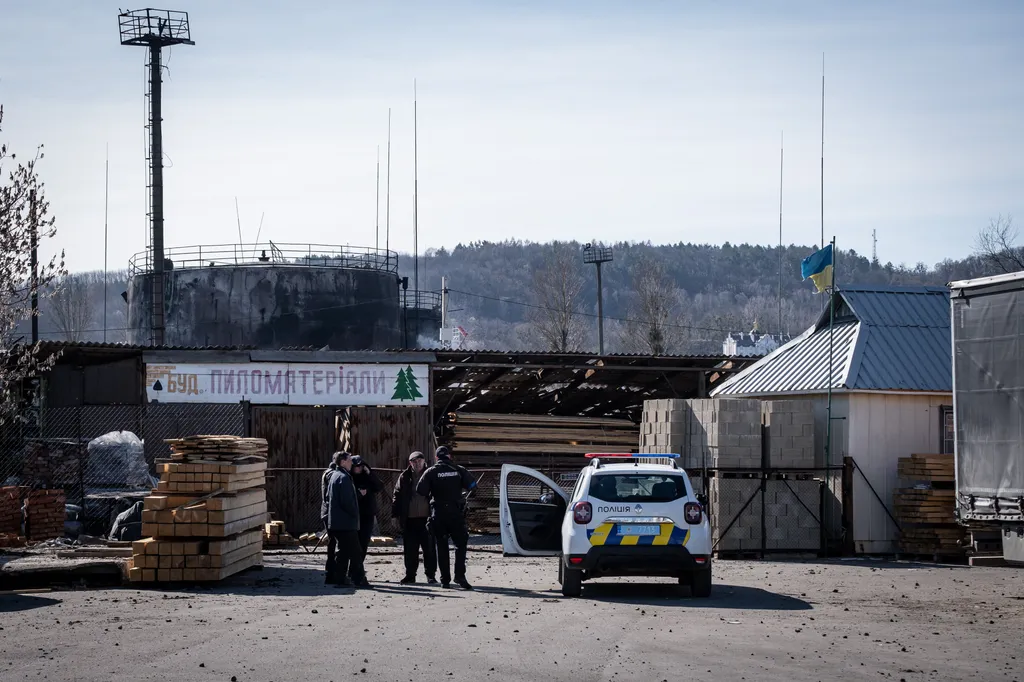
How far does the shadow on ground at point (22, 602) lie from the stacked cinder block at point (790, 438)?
43.9 ft

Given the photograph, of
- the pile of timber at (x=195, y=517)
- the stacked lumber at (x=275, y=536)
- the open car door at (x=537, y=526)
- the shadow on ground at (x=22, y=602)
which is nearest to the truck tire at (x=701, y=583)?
the open car door at (x=537, y=526)

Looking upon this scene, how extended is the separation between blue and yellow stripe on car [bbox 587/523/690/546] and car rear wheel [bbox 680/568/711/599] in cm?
50

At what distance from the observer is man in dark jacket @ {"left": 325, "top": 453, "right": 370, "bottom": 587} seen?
17.3 m

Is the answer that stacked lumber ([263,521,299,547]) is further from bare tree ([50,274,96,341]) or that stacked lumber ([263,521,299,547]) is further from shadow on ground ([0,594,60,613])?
bare tree ([50,274,96,341])

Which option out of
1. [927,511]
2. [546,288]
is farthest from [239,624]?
[546,288]

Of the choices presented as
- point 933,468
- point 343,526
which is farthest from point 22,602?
point 933,468

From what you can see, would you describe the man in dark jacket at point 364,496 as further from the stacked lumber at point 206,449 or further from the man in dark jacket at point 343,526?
the stacked lumber at point 206,449

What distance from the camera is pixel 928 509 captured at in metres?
23.0

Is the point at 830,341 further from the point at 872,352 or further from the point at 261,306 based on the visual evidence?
the point at 261,306

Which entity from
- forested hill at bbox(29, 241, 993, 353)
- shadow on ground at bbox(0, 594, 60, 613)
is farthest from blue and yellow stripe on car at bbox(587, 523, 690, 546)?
forested hill at bbox(29, 241, 993, 353)

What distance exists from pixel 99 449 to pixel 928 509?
16.8 meters

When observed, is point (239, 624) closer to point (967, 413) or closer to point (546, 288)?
point (967, 413)

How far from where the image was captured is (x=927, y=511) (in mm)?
22984

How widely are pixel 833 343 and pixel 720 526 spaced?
5104 mm
